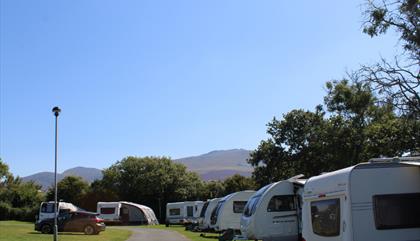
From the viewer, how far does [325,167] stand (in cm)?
3981

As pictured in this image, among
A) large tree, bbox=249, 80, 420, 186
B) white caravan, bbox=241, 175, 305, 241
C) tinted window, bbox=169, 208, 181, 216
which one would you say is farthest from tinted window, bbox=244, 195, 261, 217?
tinted window, bbox=169, 208, 181, 216

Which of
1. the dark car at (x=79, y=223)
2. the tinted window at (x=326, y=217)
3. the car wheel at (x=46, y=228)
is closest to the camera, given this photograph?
the tinted window at (x=326, y=217)

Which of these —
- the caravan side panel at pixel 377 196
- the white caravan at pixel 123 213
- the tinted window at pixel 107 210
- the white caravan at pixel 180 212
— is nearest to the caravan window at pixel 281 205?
the caravan side panel at pixel 377 196

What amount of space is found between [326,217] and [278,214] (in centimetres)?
861

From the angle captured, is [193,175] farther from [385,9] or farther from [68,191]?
[385,9]

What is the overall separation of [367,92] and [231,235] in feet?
26.3

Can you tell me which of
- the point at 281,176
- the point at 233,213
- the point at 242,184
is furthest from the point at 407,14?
the point at 242,184

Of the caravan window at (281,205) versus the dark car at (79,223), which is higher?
the caravan window at (281,205)

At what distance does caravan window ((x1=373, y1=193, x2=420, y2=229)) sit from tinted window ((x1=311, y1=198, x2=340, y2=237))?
797 millimetres

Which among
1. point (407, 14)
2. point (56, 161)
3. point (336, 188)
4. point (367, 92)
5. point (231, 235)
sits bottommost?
point (231, 235)

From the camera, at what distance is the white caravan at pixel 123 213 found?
187 ft

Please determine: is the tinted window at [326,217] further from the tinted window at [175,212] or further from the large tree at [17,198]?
the large tree at [17,198]

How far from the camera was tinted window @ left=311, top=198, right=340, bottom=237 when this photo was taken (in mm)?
10281

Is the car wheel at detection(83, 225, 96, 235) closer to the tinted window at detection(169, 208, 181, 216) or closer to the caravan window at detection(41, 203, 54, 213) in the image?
the caravan window at detection(41, 203, 54, 213)
